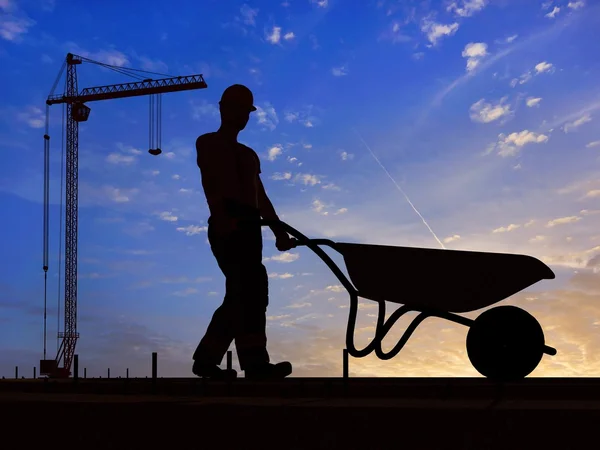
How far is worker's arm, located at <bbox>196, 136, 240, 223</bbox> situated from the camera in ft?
21.0

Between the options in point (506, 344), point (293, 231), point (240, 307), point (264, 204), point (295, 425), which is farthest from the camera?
point (264, 204)

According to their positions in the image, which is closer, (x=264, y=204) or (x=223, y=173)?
(x=223, y=173)

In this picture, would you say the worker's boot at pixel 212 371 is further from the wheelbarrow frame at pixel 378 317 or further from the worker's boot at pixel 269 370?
the wheelbarrow frame at pixel 378 317

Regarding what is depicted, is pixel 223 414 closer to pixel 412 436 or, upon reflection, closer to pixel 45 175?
pixel 412 436

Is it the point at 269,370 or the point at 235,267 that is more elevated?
the point at 235,267

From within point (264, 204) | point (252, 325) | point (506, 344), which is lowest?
point (506, 344)

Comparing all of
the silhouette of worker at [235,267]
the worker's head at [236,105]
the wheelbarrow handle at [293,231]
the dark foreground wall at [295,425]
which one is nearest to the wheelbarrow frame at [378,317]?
the wheelbarrow handle at [293,231]

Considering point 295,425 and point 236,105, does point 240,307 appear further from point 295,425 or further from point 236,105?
point 295,425

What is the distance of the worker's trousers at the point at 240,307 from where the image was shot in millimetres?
6328

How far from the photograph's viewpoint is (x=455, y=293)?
567cm

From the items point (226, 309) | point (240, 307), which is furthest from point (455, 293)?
point (226, 309)

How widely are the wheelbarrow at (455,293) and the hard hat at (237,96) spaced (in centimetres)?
174

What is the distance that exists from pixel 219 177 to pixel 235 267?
0.79 meters

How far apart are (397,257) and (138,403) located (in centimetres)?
255
